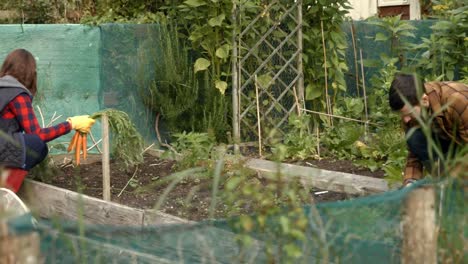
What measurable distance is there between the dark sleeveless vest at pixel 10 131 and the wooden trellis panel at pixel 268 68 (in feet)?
10.3

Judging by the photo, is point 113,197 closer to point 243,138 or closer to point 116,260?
point 243,138

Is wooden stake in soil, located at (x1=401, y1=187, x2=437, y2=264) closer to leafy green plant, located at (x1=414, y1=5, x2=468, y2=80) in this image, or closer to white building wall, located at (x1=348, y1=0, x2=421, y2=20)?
leafy green plant, located at (x1=414, y1=5, x2=468, y2=80)

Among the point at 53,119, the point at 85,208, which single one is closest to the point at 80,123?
the point at 85,208

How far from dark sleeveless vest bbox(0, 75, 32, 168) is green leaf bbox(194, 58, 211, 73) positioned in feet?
9.77

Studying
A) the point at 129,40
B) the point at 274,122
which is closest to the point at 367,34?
the point at 274,122

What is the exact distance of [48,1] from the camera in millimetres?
10883

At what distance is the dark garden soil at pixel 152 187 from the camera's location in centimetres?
708

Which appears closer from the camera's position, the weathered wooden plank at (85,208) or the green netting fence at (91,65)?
the weathered wooden plank at (85,208)

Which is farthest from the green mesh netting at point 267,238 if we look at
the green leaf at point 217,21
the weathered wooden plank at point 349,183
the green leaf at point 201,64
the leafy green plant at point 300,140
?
the green leaf at point 201,64

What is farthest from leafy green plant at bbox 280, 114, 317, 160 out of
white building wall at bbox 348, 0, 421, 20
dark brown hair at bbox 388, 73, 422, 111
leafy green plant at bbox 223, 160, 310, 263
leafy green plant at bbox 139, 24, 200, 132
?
white building wall at bbox 348, 0, 421, 20

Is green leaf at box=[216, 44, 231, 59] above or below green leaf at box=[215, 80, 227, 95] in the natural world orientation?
above

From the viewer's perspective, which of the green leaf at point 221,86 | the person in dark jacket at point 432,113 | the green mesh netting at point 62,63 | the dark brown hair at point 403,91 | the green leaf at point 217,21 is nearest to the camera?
the dark brown hair at point 403,91

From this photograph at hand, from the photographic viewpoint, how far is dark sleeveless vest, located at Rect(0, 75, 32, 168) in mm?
6590

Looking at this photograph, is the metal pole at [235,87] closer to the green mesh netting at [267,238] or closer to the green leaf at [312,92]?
the green leaf at [312,92]
